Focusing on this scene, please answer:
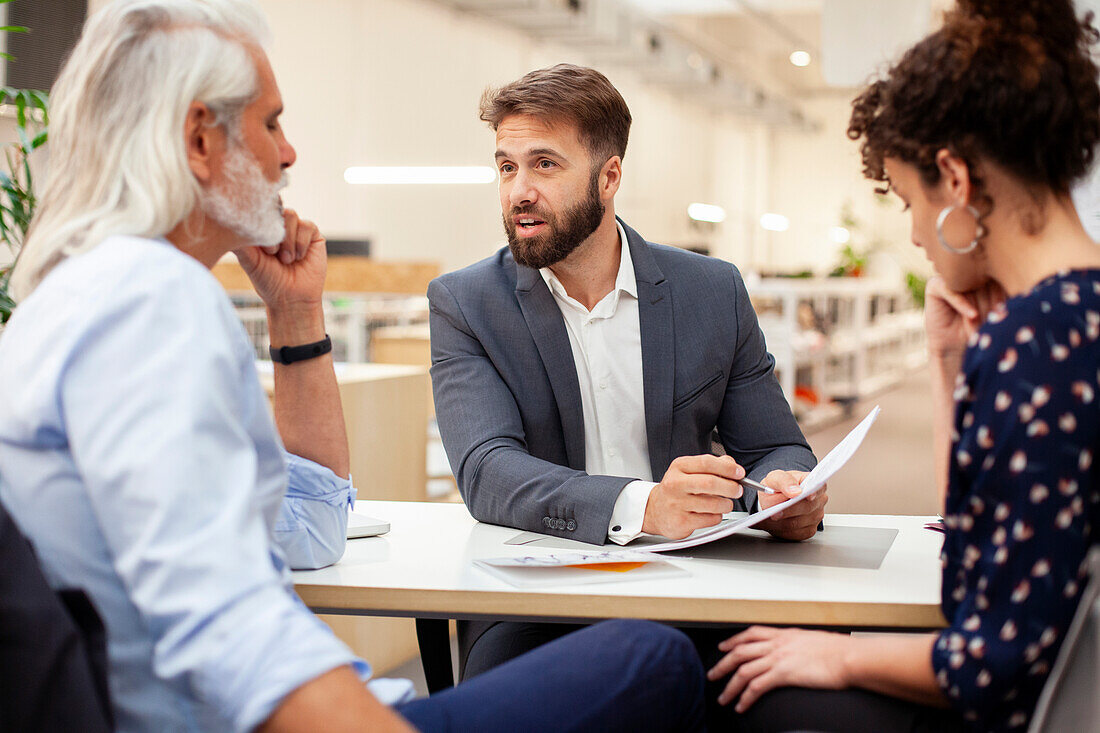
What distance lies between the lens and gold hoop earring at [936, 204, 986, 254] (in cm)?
107

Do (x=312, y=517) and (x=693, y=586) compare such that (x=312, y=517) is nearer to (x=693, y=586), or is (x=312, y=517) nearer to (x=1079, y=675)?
(x=693, y=586)

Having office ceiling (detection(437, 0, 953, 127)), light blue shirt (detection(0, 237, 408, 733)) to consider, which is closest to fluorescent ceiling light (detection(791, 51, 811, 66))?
office ceiling (detection(437, 0, 953, 127))

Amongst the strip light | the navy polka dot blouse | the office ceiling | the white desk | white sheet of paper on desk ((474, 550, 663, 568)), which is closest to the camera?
the navy polka dot blouse

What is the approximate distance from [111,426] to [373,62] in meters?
9.25

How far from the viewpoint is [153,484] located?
828mm

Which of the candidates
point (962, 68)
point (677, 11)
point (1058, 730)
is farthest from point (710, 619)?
point (677, 11)

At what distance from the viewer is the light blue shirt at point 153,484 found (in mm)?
828

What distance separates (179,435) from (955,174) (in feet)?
2.62

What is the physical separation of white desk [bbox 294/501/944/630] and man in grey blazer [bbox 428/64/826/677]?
13.5 inches

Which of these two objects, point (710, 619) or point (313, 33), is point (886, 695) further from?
point (313, 33)

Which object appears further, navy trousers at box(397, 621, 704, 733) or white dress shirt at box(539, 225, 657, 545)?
white dress shirt at box(539, 225, 657, 545)

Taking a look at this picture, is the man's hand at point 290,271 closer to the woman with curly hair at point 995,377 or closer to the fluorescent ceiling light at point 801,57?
the woman with curly hair at point 995,377

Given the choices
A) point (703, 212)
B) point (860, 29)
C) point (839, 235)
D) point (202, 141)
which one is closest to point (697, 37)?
point (703, 212)

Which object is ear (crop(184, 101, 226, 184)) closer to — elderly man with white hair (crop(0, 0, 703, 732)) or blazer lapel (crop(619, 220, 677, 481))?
elderly man with white hair (crop(0, 0, 703, 732))
